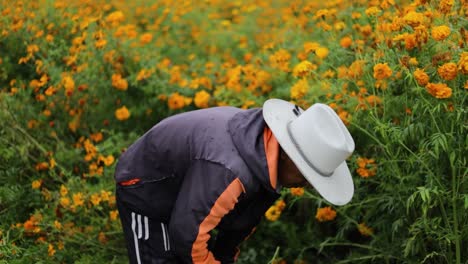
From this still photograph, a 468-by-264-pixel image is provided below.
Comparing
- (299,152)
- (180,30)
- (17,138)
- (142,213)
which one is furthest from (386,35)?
(180,30)

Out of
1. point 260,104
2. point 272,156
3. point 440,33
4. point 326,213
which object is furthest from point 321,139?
point 260,104

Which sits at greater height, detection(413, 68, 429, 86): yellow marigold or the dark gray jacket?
detection(413, 68, 429, 86): yellow marigold

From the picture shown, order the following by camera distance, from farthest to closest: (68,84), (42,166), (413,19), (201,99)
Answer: (201,99) < (68,84) < (42,166) < (413,19)

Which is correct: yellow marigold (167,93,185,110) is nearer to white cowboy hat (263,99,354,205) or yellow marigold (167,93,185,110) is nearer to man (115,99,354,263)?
man (115,99,354,263)

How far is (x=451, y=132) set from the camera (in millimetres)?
2602

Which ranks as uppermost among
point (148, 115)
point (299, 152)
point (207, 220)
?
point (299, 152)

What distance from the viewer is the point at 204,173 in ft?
7.61

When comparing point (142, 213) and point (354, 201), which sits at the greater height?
point (142, 213)

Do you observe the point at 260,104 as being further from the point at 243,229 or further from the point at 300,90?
the point at 243,229

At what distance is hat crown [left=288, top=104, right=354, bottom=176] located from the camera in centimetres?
222

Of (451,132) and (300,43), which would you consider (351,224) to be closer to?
(451,132)

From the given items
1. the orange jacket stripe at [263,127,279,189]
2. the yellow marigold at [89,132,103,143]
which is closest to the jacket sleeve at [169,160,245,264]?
the orange jacket stripe at [263,127,279,189]

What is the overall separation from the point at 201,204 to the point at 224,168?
15cm

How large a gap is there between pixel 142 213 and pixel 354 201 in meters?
1.21
